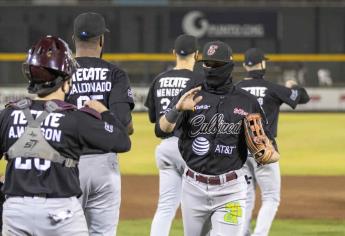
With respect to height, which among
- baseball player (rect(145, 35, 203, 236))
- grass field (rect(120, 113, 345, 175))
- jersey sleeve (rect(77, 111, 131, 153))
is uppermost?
jersey sleeve (rect(77, 111, 131, 153))

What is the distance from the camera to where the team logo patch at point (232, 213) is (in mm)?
5254

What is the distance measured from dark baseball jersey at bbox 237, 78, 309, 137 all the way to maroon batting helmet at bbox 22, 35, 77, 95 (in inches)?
140

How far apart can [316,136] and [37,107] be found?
1481cm

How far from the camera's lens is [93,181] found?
17.0 feet

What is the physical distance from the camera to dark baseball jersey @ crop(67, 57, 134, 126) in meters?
5.26

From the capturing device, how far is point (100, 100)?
529 centimetres

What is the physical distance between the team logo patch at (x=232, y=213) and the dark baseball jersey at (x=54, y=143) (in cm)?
146

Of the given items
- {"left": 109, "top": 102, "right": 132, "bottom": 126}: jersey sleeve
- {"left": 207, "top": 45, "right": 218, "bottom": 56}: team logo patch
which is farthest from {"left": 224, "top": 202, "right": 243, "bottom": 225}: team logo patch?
{"left": 207, "top": 45, "right": 218, "bottom": 56}: team logo patch

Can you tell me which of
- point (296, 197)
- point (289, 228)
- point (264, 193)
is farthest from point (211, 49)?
point (296, 197)

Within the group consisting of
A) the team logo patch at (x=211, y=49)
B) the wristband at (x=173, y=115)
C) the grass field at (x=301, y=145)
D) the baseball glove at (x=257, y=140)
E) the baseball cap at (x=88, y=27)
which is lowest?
the grass field at (x=301, y=145)

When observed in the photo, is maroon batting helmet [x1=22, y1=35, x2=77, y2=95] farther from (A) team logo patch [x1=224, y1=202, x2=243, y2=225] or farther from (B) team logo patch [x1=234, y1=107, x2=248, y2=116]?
(A) team logo patch [x1=224, y1=202, x2=243, y2=225]

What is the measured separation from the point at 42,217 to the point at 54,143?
14.2 inches

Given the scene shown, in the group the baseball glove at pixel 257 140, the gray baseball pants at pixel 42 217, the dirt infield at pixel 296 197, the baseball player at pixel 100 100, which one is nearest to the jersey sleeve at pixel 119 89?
the baseball player at pixel 100 100

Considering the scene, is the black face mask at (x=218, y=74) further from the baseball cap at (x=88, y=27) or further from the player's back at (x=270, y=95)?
the player's back at (x=270, y=95)
